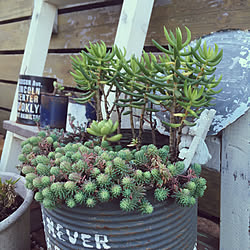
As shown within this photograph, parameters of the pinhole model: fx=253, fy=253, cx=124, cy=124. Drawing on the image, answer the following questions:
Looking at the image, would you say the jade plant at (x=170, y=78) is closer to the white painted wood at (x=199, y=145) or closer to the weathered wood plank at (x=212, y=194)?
the white painted wood at (x=199, y=145)

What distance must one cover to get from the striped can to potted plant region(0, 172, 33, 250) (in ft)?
1.16

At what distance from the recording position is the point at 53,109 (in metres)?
1.00

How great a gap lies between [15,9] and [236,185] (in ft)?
6.69

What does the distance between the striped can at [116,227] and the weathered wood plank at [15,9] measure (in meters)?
1.73

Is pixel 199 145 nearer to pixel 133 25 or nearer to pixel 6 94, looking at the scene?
pixel 133 25

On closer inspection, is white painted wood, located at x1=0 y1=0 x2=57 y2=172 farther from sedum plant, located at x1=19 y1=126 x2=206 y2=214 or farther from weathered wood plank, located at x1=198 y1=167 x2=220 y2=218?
weathered wood plank, located at x1=198 y1=167 x2=220 y2=218

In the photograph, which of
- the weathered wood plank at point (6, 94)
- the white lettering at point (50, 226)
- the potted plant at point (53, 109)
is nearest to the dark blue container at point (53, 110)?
the potted plant at point (53, 109)

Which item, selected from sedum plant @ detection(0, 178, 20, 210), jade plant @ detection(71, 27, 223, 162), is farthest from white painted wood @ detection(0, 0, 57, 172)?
jade plant @ detection(71, 27, 223, 162)

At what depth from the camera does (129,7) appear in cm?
90

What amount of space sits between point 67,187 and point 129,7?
0.69 metres

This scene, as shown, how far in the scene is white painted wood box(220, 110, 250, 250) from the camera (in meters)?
0.70

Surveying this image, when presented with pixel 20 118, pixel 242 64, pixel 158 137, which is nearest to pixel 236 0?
pixel 242 64

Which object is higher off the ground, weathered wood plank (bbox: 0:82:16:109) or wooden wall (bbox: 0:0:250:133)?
wooden wall (bbox: 0:0:250:133)

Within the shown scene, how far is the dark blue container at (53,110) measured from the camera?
3.28ft
